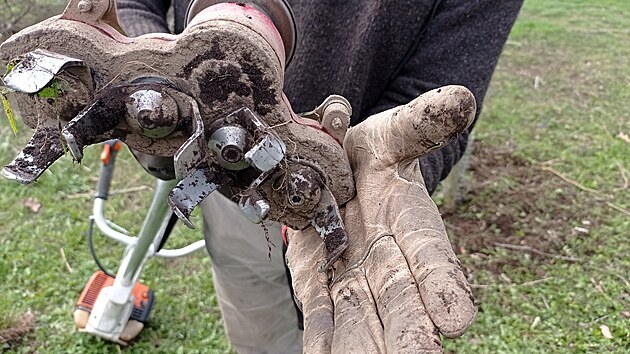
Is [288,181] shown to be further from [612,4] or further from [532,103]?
[612,4]

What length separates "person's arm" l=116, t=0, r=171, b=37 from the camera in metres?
1.73

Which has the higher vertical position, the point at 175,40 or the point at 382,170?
the point at 175,40

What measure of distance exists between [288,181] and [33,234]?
271 cm

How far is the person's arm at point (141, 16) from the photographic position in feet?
5.68

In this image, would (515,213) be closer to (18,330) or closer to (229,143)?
(18,330)

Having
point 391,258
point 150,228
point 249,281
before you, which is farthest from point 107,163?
point 391,258

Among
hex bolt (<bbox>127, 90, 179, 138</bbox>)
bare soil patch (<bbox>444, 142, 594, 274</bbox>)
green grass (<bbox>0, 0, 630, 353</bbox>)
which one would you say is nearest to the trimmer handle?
green grass (<bbox>0, 0, 630, 353</bbox>)

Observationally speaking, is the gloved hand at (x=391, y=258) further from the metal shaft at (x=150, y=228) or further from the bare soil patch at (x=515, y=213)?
the bare soil patch at (x=515, y=213)

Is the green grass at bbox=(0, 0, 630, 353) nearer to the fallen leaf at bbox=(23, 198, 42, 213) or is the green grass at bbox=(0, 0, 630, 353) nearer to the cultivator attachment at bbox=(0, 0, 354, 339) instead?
the fallen leaf at bbox=(23, 198, 42, 213)

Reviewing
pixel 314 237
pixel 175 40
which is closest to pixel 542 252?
pixel 314 237

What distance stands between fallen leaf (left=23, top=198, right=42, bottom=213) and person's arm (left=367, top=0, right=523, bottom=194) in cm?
269

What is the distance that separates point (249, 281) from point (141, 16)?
3.04ft

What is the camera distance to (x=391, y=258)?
3.43ft

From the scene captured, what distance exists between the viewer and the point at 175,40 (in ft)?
3.55
